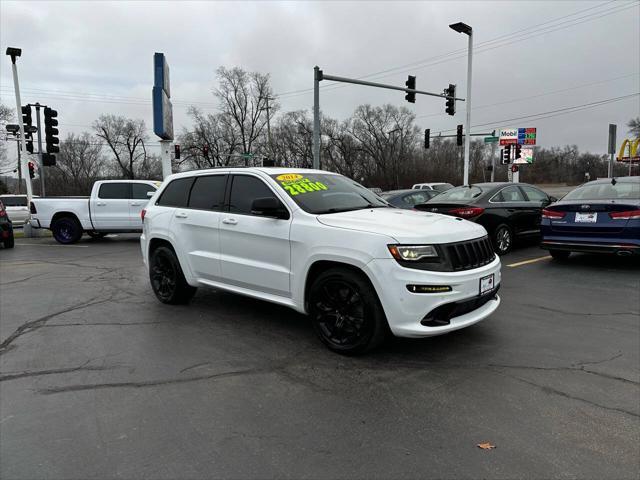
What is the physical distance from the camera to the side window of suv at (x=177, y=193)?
5797 millimetres

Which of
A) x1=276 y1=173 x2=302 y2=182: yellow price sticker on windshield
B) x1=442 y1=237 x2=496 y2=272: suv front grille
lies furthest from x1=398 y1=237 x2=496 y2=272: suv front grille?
x1=276 y1=173 x2=302 y2=182: yellow price sticker on windshield

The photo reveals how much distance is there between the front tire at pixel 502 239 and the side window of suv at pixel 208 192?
6.16m

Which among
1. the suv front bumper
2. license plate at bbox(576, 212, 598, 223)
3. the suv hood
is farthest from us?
license plate at bbox(576, 212, 598, 223)

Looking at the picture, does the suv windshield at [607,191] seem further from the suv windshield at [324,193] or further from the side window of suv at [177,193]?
the side window of suv at [177,193]

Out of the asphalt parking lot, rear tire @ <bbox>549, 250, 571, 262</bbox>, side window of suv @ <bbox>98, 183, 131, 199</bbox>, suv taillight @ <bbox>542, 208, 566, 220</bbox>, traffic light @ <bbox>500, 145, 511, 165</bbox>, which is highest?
traffic light @ <bbox>500, 145, 511, 165</bbox>

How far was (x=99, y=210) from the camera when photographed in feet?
46.2

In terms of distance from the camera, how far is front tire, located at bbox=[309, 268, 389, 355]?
3.89 m

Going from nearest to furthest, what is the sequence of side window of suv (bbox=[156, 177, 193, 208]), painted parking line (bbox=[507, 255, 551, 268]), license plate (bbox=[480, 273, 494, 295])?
license plate (bbox=[480, 273, 494, 295]) < side window of suv (bbox=[156, 177, 193, 208]) < painted parking line (bbox=[507, 255, 551, 268])

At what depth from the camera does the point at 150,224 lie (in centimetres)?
608

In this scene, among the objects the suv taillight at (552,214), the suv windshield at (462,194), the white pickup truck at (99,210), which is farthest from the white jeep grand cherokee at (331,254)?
the white pickup truck at (99,210)

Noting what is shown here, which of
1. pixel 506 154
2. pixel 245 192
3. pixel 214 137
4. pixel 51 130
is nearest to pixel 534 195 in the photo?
pixel 245 192

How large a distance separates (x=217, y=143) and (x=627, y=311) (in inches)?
2738

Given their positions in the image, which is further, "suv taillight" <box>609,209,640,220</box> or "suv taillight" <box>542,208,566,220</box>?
"suv taillight" <box>542,208,566,220</box>

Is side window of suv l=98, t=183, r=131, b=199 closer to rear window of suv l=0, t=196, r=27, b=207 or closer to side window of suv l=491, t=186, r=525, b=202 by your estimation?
side window of suv l=491, t=186, r=525, b=202
